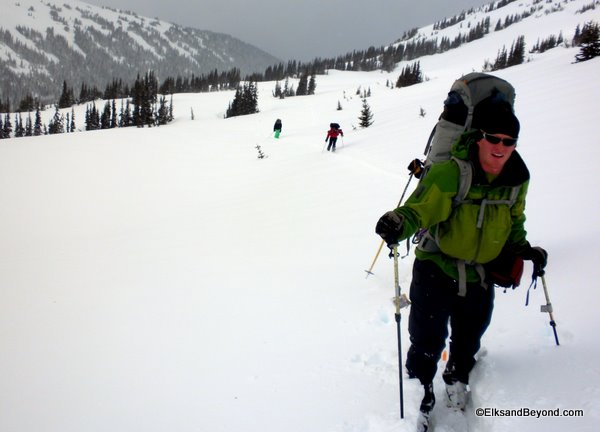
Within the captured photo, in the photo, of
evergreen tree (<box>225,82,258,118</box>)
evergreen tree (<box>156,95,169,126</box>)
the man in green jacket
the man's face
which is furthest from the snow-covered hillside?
evergreen tree (<box>225,82,258,118</box>)

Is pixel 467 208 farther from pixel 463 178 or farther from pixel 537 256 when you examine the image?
pixel 537 256

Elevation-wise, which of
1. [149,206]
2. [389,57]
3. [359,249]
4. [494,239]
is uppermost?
[389,57]

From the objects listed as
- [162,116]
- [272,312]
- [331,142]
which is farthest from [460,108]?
[162,116]

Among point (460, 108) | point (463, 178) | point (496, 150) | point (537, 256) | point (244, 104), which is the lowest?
point (537, 256)

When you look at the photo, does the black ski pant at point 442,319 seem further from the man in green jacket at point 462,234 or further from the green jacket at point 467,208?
the green jacket at point 467,208

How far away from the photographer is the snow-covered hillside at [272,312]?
2.89m

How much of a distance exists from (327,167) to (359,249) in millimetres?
7752

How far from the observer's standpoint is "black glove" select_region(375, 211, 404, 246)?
6.84ft

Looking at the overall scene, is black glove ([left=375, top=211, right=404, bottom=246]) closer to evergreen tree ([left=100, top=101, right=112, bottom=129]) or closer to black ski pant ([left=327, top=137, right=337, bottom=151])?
black ski pant ([left=327, top=137, right=337, bottom=151])

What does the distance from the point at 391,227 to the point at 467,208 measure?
545mm

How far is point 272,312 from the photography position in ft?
15.5

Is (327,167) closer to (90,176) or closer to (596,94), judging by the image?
(596,94)

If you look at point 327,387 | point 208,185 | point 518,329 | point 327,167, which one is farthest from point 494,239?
point 208,185

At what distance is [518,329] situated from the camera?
332cm
